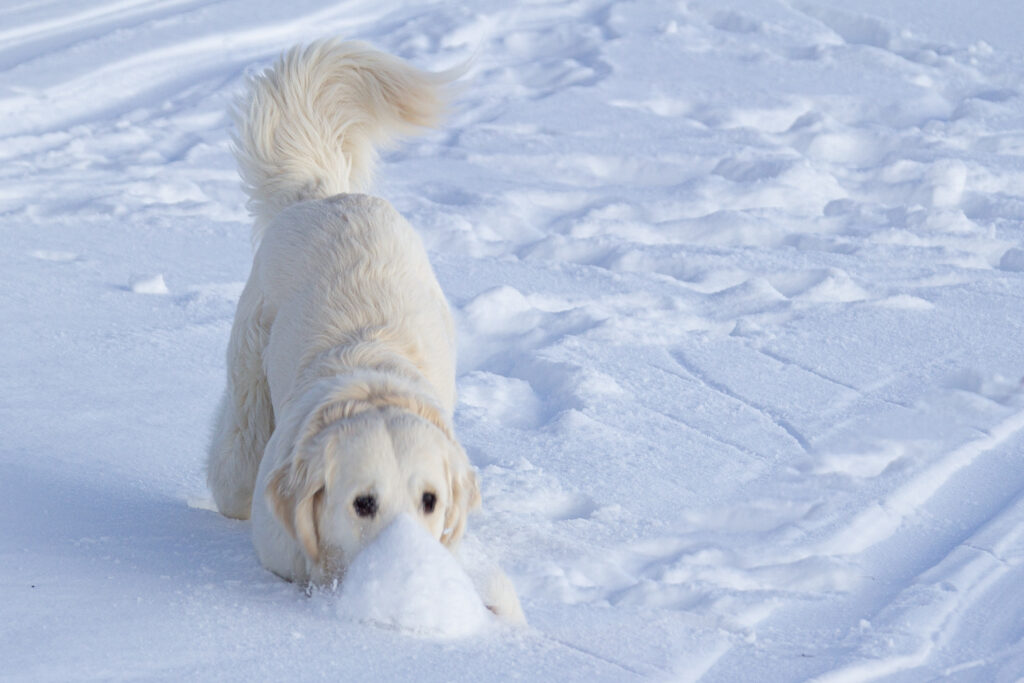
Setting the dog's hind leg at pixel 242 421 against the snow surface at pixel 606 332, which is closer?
the snow surface at pixel 606 332

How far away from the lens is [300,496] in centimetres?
254

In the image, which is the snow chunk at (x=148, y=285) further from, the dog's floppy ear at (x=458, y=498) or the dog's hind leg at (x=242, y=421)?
the dog's floppy ear at (x=458, y=498)

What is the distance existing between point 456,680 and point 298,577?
0.54 m

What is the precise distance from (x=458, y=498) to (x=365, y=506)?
217 millimetres

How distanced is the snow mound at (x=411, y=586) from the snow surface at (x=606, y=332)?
0.18 feet

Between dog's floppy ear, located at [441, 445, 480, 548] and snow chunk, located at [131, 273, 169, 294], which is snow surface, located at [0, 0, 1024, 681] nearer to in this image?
snow chunk, located at [131, 273, 169, 294]

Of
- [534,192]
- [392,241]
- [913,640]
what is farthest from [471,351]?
[913,640]

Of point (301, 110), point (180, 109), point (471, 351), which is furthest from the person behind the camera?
point (180, 109)

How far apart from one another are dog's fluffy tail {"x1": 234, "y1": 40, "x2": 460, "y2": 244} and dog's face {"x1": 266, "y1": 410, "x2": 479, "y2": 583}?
1.28 m

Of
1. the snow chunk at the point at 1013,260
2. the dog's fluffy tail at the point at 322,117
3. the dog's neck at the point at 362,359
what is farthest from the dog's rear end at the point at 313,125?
the snow chunk at the point at 1013,260

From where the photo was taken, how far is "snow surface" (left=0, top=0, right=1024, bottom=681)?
2648 mm

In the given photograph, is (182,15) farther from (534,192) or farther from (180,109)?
(534,192)

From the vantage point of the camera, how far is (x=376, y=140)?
4074 millimetres

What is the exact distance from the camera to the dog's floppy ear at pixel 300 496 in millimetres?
2531
